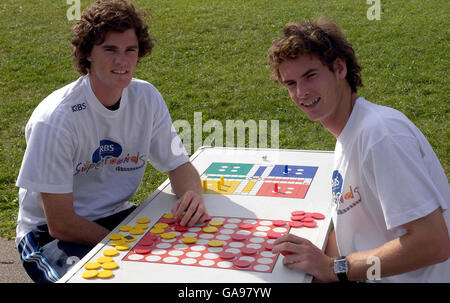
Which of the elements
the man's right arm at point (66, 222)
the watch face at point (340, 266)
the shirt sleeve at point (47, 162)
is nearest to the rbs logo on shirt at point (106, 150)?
the shirt sleeve at point (47, 162)

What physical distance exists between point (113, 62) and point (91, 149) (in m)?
0.50

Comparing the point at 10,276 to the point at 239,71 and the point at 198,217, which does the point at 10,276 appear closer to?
the point at 198,217

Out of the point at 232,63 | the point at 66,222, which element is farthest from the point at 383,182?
the point at 232,63

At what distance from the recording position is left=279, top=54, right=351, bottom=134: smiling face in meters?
2.33

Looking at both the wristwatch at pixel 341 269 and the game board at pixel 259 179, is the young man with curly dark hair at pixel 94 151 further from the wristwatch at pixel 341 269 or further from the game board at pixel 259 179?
the wristwatch at pixel 341 269

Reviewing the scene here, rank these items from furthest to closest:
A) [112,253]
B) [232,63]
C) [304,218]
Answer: [232,63], [304,218], [112,253]

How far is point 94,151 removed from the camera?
9.20 feet

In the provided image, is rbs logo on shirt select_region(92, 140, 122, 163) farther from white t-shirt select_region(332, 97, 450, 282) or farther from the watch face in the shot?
the watch face

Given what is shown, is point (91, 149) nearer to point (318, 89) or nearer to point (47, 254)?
point (47, 254)

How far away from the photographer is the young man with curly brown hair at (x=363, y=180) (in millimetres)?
1907

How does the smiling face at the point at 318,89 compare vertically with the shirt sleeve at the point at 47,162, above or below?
above

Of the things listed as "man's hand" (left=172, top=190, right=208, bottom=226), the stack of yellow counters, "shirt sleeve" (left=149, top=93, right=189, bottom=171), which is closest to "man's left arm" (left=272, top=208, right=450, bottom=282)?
"man's hand" (left=172, top=190, right=208, bottom=226)

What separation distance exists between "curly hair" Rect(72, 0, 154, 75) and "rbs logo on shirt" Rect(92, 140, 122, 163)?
1.67 feet

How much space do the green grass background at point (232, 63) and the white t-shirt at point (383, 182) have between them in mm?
3397
